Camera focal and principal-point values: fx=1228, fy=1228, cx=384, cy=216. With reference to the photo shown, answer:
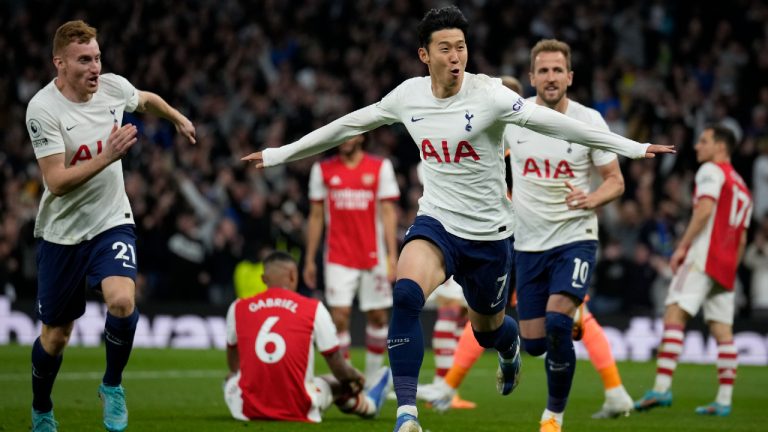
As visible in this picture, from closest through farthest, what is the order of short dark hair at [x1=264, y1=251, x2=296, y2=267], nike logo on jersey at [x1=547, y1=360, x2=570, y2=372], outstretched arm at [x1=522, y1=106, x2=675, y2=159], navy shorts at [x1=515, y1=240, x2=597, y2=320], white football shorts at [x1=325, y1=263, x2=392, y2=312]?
outstretched arm at [x1=522, y1=106, x2=675, y2=159], nike logo on jersey at [x1=547, y1=360, x2=570, y2=372], navy shorts at [x1=515, y1=240, x2=597, y2=320], short dark hair at [x1=264, y1=251, x2=296, y2=267], white football shorts at [x1=325, y1=263, x2=392, y2=312]

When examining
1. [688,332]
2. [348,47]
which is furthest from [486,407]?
[348,47]

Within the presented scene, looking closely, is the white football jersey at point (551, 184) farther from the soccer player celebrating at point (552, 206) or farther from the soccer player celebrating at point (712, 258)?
the soccer player celebrating at point (712, 258)

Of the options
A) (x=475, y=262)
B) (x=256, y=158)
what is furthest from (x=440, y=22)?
(x=475, y=262)

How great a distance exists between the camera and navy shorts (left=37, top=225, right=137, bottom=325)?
8.44m

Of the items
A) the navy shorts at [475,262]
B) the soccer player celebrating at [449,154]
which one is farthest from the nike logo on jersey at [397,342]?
the navy shorts at [475,262]

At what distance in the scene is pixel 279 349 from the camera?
9711mm

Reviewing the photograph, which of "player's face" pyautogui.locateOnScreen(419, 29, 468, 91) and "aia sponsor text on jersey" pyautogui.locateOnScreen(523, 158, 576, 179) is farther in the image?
"aia sponsor text on jersey" pyautogui.locateOnScreen(523, 158, 576, 179)

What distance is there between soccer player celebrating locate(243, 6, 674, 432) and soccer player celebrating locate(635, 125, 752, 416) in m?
3.90

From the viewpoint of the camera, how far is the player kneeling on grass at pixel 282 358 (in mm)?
9742

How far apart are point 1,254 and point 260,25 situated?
824 centimetres

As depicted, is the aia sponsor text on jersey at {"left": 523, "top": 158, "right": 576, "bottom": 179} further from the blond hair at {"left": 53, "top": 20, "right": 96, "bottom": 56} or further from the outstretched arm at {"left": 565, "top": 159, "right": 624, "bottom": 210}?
the blond hair at {"left": 53, "top": 20, "right": 96, "bottom": 56}

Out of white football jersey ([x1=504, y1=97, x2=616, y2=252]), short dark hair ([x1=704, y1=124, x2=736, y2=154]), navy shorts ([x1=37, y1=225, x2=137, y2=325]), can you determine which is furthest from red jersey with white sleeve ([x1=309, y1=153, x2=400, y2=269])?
navy shorts ([x1=37, y1=225, x2=137, y2=325])

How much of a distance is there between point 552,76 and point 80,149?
3.59m

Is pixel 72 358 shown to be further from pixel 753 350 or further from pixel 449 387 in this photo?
pixel 753 350
